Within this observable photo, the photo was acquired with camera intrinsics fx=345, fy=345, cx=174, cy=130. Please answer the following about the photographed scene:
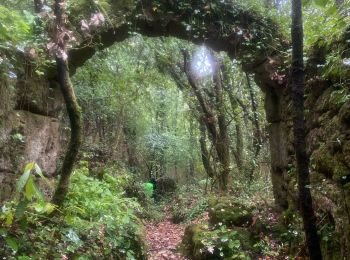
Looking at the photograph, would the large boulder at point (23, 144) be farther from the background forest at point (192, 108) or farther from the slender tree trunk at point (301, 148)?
the slender tree trunk at point (301, 148)

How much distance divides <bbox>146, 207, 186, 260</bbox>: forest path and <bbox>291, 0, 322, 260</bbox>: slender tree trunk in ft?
11.0

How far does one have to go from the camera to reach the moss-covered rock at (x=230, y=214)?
670 cm

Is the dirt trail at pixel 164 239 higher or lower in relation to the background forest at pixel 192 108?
lower

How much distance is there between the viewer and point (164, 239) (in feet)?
27.3

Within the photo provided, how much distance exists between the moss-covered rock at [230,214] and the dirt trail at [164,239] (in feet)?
3.45

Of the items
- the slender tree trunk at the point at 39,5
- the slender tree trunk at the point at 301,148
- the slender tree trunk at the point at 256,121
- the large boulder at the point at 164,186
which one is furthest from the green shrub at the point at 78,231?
the large boulder at the point at 164,186

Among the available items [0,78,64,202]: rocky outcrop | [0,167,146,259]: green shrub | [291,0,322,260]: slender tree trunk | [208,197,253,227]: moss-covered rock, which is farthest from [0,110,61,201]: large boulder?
[291,0,322,260]: slender tree trunk

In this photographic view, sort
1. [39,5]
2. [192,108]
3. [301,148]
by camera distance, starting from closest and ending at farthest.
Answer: [301,148]
[39,5]
[192,108]

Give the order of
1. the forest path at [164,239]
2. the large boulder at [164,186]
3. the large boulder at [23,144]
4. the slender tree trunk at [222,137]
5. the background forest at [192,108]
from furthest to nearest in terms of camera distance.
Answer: the large boulder at [164,186] < the slender tree trunk at [222,137] < the forest path at [164,239] < the large boulder at [23,144] < the background forest at [192,108]

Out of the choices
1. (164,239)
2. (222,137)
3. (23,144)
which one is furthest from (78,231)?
(222,137)

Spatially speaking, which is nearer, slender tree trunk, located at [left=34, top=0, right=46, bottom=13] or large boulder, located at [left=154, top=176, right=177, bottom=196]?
slender tree trunk, located at [left=34, top=0, right=46, bottom=13]

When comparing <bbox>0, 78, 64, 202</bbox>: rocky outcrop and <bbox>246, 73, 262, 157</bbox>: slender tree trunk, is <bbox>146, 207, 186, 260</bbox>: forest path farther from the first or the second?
<bbox>246, 73, 262, 157</bbox>: slender tree trunk

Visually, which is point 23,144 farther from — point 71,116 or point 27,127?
point 71,116

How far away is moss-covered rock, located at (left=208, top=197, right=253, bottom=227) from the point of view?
6.70 meters
